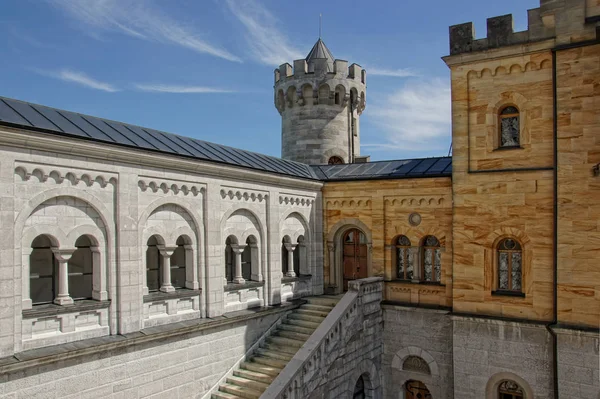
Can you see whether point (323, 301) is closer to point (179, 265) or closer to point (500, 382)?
point (179, 265)

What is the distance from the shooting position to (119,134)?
1438cm

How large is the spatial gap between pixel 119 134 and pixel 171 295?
4828 millimetres

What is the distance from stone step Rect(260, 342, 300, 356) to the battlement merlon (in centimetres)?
1558

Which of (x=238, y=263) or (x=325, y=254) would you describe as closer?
(x=238, y=263)

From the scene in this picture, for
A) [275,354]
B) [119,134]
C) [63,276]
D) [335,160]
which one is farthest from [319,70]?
[63,276]

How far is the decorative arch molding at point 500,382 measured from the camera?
1591 cm

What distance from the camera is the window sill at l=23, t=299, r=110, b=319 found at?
37.9ft

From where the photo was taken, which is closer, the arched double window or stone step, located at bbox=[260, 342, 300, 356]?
stone step, located at bbox=[260, 342, 300, 356]

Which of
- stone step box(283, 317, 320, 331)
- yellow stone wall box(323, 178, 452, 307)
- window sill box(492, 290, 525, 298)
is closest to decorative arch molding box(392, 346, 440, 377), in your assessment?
yellow stone wall box(323, 178, 452, 307)

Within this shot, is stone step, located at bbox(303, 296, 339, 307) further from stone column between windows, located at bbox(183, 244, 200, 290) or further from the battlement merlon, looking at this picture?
the battlement merlon

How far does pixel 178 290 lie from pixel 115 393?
3.41m

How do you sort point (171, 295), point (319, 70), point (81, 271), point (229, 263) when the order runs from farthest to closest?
point (319, 70) < point (229, 263) < point (171, 295) < point (81, 271)

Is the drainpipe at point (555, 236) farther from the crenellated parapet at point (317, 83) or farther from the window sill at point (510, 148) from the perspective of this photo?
the crenellated parapet at point (317, 83)

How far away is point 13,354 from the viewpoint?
1106 cm
